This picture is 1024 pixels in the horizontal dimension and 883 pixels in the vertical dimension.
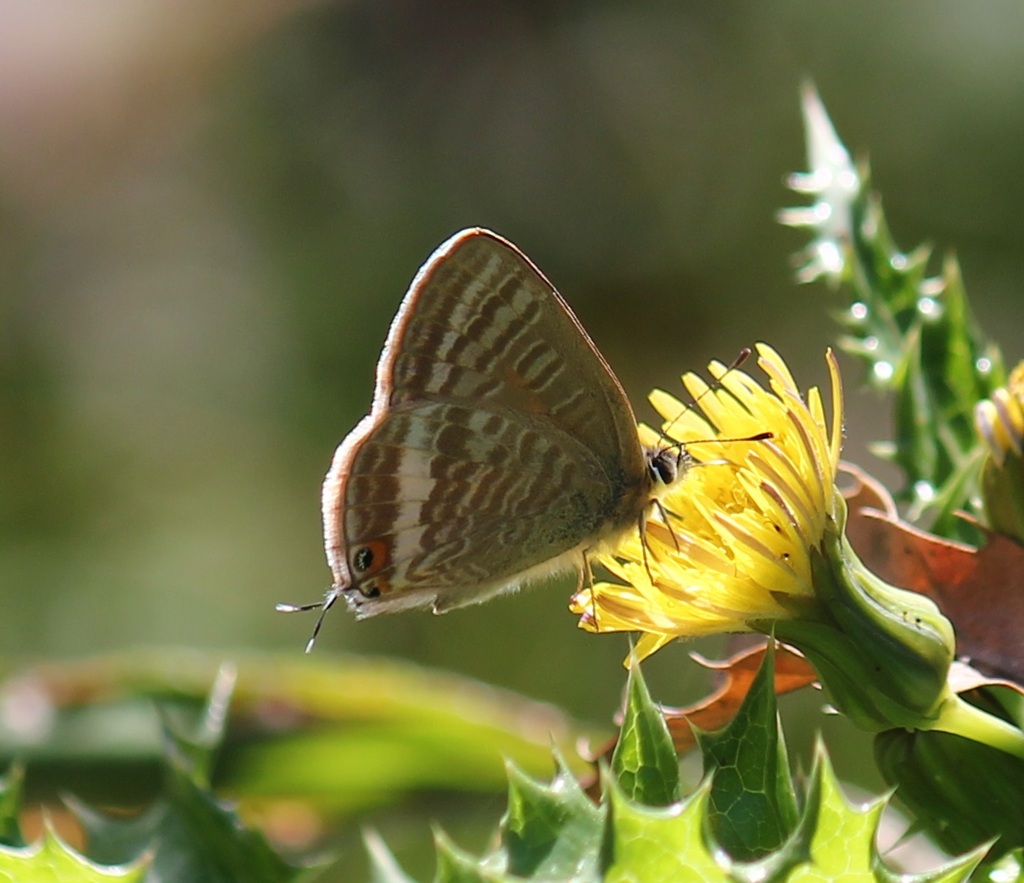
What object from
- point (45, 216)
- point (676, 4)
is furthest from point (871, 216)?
point (45, 216)

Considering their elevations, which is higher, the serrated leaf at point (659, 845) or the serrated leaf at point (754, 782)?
the serrated leaf at point (659, 845)

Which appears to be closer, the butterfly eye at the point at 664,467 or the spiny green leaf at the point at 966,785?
the spiny green leaf at the point at 966,785

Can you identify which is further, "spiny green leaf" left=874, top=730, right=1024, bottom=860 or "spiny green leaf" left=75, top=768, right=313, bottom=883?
"spiny green leaf" left=75, top=768, right=313, bottom=883

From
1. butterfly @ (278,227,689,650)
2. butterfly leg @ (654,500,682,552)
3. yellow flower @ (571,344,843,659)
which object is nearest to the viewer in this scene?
yellow flower @ (571,344,843,659)

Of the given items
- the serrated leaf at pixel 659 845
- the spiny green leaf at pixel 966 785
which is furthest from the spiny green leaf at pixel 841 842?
the spiny green leaf at pixel 966 785

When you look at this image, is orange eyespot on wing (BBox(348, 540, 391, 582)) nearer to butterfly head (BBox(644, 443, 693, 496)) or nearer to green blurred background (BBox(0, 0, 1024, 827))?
butterfly head (BBox(644, 443, 693, 496))

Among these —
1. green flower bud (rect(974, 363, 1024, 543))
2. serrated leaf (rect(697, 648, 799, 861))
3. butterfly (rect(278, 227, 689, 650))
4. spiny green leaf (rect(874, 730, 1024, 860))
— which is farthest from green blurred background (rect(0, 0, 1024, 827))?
serrated leaf (rect(697, 648, 799, 861))

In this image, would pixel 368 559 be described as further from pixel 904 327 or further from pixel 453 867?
pixel 904 327

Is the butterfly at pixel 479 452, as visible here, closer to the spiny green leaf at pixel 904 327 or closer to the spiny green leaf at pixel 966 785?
the spiny green leaf at pixel 904 327
